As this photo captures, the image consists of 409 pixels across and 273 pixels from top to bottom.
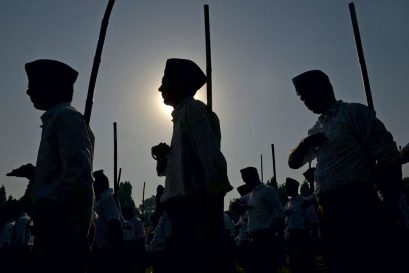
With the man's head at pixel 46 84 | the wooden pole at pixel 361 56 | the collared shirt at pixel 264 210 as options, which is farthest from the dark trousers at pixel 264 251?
the man's head at pixel 46 84

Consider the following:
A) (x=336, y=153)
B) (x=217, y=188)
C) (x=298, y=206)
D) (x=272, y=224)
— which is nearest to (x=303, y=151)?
(x=336, y=153)

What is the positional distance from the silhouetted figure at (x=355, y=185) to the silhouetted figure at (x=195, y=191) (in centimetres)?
90

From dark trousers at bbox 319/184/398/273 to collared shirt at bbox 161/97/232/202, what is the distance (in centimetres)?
93

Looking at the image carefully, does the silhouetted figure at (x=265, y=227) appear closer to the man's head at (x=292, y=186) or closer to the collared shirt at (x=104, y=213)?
the man's head at (x=292, y=186)

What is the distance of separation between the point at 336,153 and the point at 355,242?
28.8 inches

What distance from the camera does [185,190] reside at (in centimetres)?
293

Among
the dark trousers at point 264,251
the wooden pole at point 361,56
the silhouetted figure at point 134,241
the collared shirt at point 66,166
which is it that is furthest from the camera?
the silhouetted figure at point 134,241

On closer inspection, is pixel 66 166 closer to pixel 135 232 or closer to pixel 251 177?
pixel 251 177

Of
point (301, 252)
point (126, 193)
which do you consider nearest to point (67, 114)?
point (301, 252)

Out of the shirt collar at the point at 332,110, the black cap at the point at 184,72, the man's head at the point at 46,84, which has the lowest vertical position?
the shirt collar at the point at 332,110

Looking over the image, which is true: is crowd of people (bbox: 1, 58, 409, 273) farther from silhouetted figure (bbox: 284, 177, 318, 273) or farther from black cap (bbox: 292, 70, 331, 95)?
silhouetted figure (bbox: 284, 177, 318, 273)

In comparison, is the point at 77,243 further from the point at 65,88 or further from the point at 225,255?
the point at 65,88

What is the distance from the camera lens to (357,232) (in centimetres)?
295

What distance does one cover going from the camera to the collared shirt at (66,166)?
2732 mm
